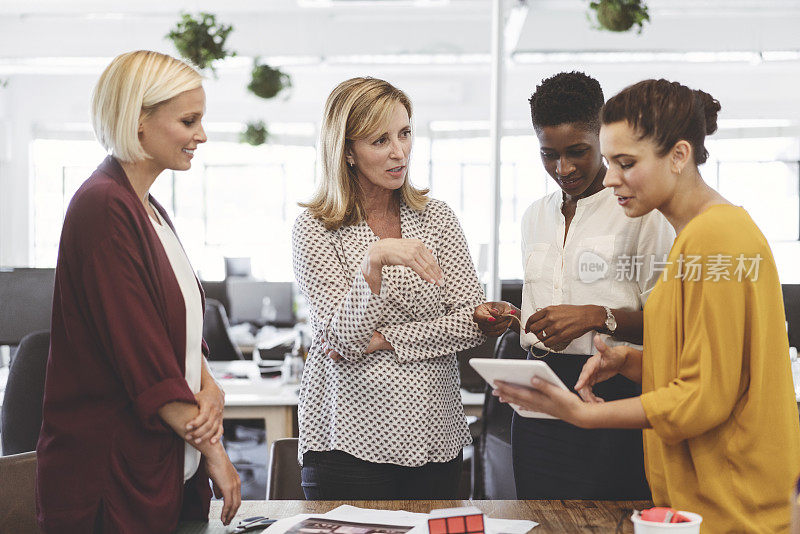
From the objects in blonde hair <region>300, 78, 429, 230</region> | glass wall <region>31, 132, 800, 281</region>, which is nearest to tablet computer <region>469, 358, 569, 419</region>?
blonde hair <region>300, 78, 429, 230</region>

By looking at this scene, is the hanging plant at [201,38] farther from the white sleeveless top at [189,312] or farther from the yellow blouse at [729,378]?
the yellow blouse at [729,378]

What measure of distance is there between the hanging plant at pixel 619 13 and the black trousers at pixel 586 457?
9.02 ft

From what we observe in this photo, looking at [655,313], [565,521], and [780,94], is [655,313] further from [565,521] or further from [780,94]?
[780,94]

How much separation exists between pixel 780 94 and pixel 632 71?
222cm

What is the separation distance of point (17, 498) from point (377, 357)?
839mm

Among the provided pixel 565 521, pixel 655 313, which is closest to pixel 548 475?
pixel 565 521

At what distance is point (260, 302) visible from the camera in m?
6.39

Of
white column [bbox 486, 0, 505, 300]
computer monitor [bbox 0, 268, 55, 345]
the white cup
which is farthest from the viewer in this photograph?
white column [bbox 486, 0, 505, 300]

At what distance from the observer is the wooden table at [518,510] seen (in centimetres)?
150

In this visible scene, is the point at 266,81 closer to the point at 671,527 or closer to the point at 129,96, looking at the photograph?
the point at 129,96

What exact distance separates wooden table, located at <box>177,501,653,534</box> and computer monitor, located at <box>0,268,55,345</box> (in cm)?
177

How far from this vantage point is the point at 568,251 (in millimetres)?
1918

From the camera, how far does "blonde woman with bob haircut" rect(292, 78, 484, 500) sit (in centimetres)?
177

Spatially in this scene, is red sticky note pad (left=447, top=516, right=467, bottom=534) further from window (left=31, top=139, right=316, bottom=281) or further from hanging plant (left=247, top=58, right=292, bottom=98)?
window (left=31, top=139, right=316, bottom=281)
